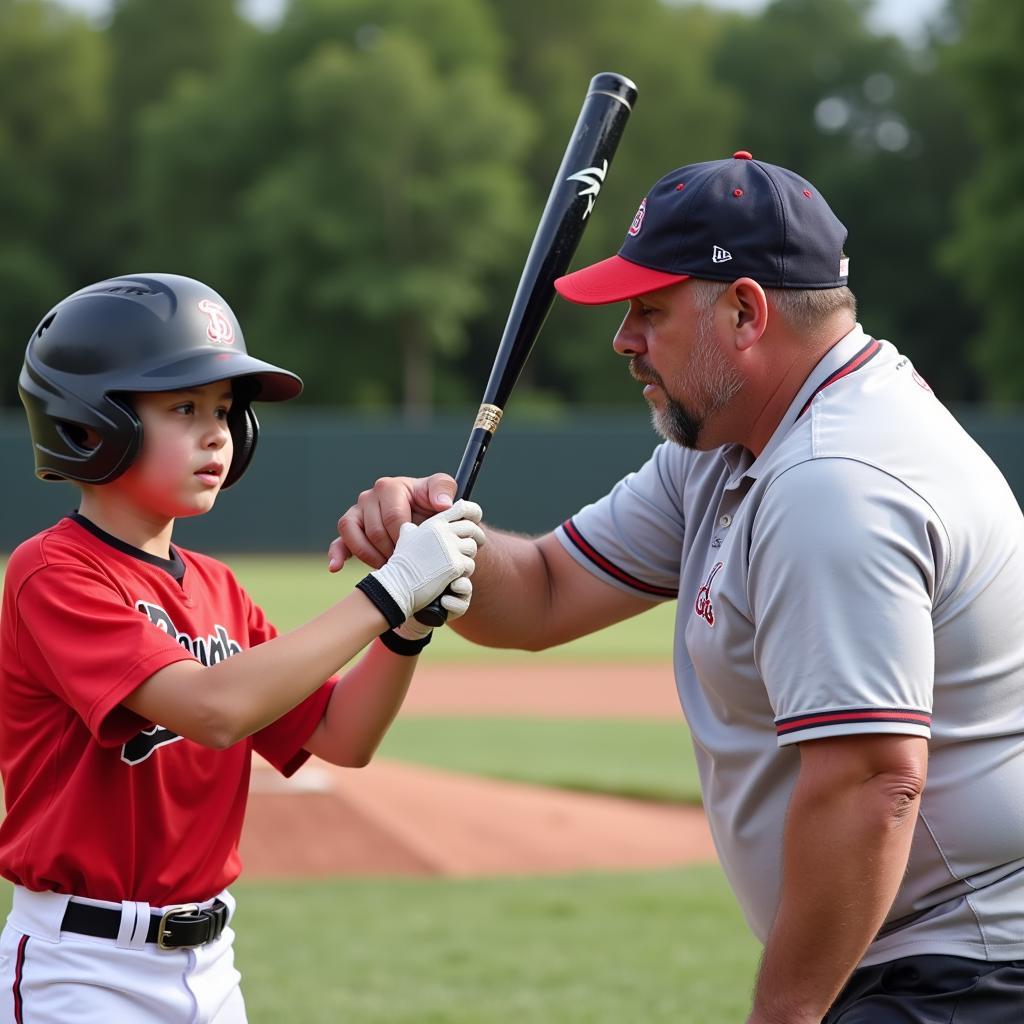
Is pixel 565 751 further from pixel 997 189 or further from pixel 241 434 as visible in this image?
pixel 997 189

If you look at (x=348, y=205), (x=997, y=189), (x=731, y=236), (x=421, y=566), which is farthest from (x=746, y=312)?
(x=348, y=205)

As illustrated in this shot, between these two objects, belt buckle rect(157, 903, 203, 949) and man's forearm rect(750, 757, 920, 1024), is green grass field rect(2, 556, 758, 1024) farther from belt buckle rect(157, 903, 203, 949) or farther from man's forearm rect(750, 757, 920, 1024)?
man's forearm rect(750, 757, 920, 1024)

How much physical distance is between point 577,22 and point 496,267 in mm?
12622

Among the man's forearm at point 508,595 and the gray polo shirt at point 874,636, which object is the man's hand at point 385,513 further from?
the gray polo shirt at point 874,636

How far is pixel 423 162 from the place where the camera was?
5566 centimetres

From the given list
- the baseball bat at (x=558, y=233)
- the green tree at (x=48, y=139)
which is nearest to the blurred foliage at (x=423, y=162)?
the green tree at (x=48, y=139)

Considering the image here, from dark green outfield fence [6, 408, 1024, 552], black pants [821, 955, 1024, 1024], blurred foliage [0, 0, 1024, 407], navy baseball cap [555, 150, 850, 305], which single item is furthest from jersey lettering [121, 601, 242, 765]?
blurred foliage [0, 0, 1024, 407]

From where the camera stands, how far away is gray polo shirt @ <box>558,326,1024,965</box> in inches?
102

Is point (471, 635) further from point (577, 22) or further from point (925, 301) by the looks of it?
point (577, 22)

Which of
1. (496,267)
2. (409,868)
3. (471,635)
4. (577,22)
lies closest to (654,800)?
(409,868)

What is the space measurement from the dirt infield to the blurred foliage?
4033cm

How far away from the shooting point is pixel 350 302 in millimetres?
53562

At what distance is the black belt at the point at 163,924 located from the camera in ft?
9.88

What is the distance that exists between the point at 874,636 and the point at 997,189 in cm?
4797
